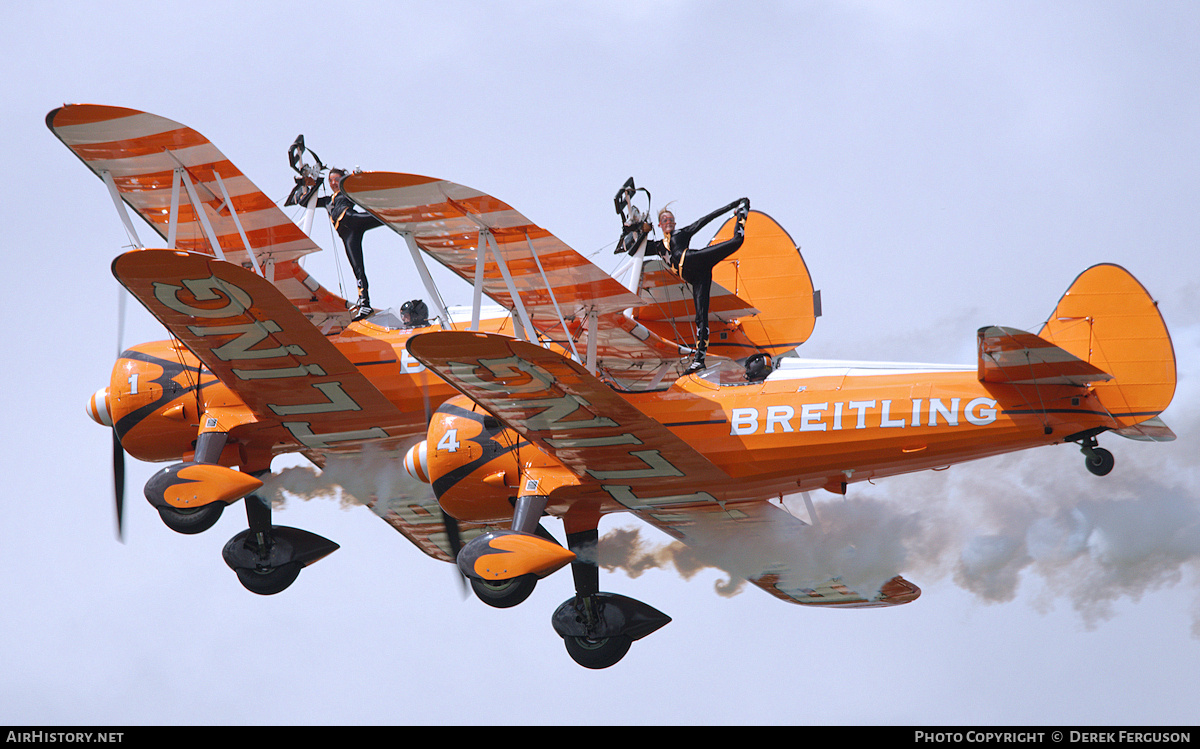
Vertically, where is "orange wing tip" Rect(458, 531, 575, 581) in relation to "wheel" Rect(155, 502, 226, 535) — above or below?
below

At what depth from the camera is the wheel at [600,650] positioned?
56.1 feet

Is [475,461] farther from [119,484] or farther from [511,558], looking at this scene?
[119,484]

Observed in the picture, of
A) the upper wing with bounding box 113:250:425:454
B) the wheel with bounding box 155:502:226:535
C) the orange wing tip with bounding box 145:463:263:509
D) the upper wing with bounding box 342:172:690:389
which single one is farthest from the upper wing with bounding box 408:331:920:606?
the wheel with bounding box 155:502:226:535

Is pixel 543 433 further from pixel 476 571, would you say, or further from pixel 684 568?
pixel 684 568

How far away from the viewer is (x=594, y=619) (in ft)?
56.3

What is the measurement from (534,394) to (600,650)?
319 centimetres

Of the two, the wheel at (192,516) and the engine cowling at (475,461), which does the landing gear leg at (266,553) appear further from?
the engine cowling at (475,461)

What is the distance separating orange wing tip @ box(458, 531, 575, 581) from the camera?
50.9ft

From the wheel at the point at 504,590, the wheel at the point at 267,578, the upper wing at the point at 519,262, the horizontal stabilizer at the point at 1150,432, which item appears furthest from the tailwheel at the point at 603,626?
the horizontal stabilizer at the point at 1150,432

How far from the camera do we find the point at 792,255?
2073 cm

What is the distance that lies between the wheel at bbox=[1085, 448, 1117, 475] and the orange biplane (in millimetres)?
19

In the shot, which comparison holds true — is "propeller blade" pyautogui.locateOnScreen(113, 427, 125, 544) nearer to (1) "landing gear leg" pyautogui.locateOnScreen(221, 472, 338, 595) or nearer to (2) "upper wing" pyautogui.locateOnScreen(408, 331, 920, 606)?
(1) "landing gear leg" pyautogui.locateOnScreen(221, 472, 338, 595)

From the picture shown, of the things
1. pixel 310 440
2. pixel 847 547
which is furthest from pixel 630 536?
pixel 310 440

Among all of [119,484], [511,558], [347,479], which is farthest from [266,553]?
[511,558]
